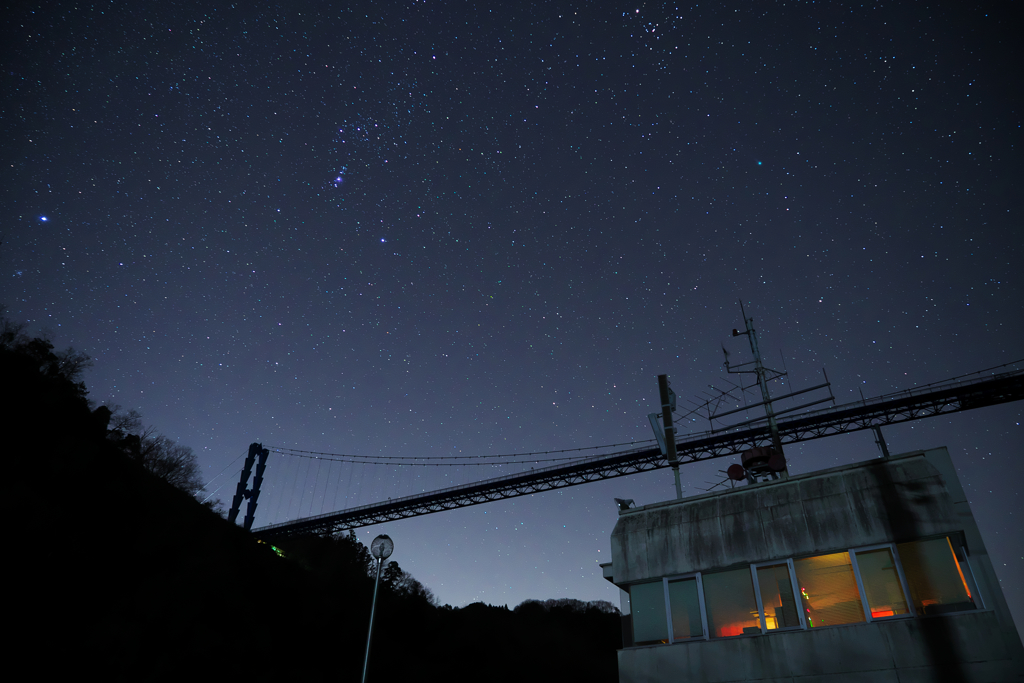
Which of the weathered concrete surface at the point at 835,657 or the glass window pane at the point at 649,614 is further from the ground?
the glass window pane at the point at 649,614

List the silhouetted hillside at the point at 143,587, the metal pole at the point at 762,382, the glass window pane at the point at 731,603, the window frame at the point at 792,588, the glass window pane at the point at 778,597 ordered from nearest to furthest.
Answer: the window frame at the point at 792,588 < the glass window pane at the point at 778,597 < the glass window pane at the point at 731,603 < the metal pole at the point at 762,382 < the silhouetted hillside at the point at 143,587

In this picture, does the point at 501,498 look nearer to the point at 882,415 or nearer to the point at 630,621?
the point at 882,415

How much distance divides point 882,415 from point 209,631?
68409mm

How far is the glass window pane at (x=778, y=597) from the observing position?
10.2 metres

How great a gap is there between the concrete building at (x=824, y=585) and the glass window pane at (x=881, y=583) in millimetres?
18

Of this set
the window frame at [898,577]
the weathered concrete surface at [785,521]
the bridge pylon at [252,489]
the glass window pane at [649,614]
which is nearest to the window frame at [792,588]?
the weathered concrete surface at [785,521]

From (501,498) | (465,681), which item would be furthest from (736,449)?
(465,681)

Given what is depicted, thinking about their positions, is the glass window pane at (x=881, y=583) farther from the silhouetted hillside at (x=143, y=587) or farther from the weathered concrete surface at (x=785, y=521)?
the silhouetted hillside at (x=143, y=587)

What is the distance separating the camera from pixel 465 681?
54.7 meters

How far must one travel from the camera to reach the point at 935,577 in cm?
933

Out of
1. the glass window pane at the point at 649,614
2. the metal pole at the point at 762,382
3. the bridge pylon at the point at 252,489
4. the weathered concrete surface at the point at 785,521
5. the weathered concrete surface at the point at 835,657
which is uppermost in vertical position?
the bridge pylon at the point at 252,489

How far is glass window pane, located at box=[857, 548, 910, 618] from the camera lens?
9430 mm

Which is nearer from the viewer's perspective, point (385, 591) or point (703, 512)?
point (703, 512)

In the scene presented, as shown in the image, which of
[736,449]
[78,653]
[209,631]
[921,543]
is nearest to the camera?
[921,543]
